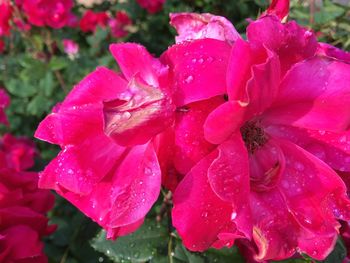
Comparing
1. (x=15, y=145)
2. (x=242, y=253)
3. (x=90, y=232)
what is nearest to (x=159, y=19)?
(x=15, y=145)

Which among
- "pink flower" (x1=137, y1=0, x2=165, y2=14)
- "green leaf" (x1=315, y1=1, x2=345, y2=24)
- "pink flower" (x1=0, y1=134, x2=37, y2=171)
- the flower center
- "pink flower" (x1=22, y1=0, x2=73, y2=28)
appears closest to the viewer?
the flower center

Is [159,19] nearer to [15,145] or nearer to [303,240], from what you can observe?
[15,145]

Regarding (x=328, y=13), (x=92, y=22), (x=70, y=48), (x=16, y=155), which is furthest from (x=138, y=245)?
(x=92, y=22)

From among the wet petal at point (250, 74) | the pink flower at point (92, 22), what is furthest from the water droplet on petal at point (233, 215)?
the pink flower at point (92, 22)

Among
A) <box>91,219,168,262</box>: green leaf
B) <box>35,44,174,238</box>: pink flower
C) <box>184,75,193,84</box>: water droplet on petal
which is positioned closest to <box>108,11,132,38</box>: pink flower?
<box>91,219,168,262</box>: green leaf

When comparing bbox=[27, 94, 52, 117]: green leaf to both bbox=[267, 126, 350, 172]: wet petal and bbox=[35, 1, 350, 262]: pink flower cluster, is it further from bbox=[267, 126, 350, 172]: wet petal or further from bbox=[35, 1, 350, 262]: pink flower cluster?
bbox=[267, 126, 350, 172]: wet petal
